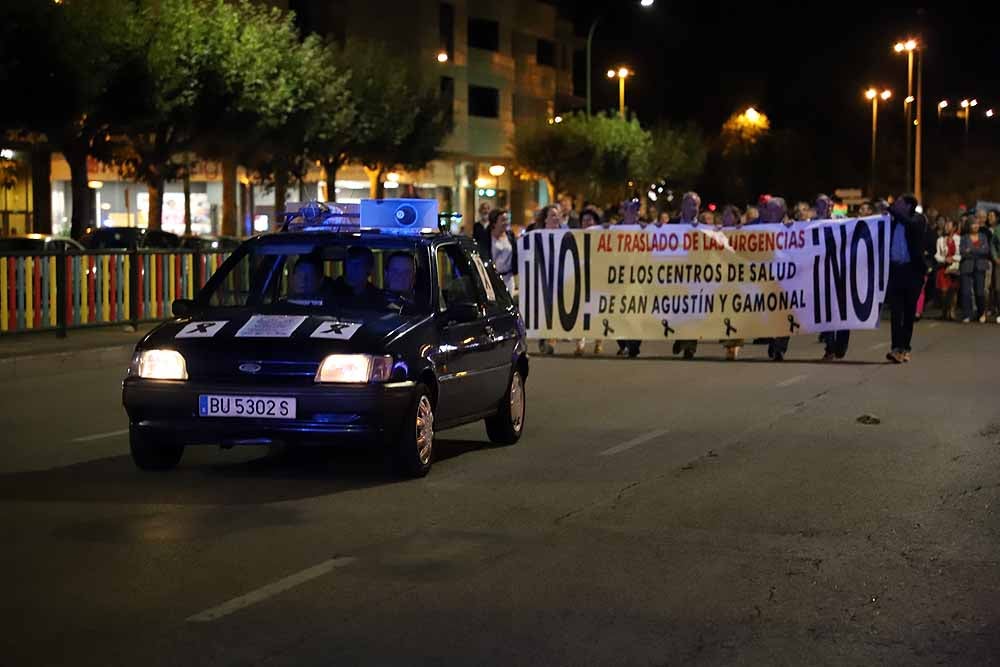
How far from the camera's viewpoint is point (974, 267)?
3031cm

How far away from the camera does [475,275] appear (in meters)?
12.1

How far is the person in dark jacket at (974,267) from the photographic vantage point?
3022 cm

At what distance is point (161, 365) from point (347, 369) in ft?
3.79

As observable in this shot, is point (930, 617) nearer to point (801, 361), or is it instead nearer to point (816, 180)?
point (801, 361)

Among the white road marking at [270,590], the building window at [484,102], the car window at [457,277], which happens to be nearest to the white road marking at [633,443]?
the car window at [457,277]

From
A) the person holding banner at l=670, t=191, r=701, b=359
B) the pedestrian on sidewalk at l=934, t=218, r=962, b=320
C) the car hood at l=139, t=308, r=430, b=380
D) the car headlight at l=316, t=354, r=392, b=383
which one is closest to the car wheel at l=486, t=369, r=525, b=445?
the car hood at l=139, t=308, r=430, b=380

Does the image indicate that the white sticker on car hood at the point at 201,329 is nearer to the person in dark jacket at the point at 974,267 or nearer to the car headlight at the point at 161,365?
the car headlight at the point at 161,365

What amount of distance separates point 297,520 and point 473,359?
265cm

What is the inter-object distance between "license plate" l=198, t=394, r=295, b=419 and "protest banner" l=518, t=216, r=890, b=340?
38.3 ft

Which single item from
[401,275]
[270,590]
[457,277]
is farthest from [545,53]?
[270,590]

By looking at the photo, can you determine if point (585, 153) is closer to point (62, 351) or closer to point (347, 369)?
point (62, 351)

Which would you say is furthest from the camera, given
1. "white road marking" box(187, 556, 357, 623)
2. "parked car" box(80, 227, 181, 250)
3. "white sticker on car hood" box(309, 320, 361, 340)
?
"parked car" box(80, 227, 181, 250)

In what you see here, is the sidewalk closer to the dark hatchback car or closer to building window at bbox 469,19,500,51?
the dark hatchback car

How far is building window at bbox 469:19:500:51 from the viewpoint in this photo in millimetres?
74688
